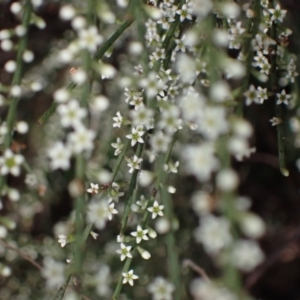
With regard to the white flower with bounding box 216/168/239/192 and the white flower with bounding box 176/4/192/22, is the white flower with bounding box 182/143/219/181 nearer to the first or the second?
the white flower with bounding box 216/168/239/192

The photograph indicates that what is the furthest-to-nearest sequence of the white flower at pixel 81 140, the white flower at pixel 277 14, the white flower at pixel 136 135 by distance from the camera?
1. the white flower at pixel 277 14
2. the white flower at pixel 136 135
3. the white flower at pixel 81 140

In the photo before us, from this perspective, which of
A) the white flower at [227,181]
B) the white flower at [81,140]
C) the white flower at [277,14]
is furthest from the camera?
the white flower at [277,14]

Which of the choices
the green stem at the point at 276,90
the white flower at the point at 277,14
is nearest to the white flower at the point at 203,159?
the green stem at the point at 276,90

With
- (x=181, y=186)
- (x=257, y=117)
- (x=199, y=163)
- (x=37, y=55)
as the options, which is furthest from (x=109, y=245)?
(x=199, y=163)

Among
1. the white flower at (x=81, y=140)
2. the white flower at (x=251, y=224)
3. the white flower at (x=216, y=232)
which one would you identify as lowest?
the white flower at (x=216, y=232)

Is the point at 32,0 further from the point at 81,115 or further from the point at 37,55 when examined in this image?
the point at 37,55

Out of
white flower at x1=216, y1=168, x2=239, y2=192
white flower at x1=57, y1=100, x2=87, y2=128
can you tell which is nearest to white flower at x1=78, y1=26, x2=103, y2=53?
white flower at x1=57, y1=100, x2=87, y2=128

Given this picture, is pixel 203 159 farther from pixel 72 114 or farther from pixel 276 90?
pixel 276 90

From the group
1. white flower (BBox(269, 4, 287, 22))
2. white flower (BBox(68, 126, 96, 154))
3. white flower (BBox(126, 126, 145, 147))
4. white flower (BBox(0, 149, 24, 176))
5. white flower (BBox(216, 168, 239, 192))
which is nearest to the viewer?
white flower (BBox(216, 168, 239, 192))

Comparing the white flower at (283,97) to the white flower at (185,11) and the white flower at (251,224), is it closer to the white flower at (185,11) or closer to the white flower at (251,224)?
the white flower at (185,11)

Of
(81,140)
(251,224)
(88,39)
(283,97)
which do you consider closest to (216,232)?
(251,224)

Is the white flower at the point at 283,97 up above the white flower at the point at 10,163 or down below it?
above
